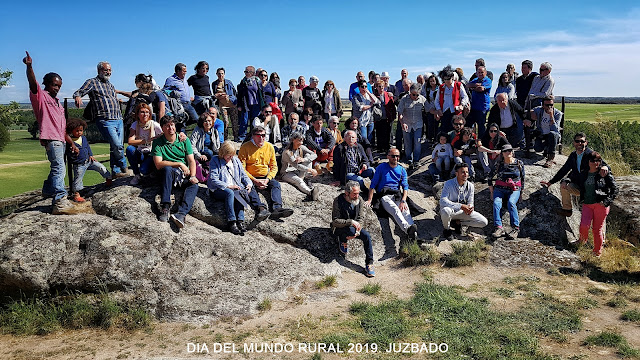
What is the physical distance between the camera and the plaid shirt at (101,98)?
9253 millimetres

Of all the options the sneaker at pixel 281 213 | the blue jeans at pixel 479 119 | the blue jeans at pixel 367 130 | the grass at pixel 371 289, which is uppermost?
the blue jeans at pixel 479 119

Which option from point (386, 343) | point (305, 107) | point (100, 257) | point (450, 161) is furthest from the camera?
point (305, 107)

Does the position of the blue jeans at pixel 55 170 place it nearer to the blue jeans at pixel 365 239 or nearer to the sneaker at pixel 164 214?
the sneaker at pixel 164 214

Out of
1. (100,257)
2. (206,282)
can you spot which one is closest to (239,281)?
(206,282)

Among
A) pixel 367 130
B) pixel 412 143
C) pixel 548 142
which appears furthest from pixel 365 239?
pixel 548 142

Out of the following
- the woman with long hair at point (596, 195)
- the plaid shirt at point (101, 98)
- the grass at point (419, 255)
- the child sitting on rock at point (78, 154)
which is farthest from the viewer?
the woman with long hair at point (596, 195)

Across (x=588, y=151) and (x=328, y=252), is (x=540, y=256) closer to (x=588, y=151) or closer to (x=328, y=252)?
(x=588, y=151)

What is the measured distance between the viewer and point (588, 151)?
33.0ft

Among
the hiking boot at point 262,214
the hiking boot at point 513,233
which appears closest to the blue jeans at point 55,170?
the hiking boot at point 262,214

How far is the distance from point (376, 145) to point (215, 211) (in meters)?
7.66

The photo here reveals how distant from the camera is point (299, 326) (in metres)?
7.00

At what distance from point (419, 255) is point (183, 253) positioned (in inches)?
195

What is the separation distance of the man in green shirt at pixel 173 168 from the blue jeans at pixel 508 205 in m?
6.94

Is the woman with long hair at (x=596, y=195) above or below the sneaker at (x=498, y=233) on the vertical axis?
above
